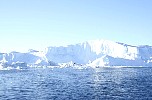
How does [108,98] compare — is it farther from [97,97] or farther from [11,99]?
[11,99]

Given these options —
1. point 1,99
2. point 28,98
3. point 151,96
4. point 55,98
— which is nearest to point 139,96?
point 151,96

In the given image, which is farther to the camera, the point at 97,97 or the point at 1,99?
the point at 97,97

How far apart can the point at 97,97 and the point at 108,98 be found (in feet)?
11.0

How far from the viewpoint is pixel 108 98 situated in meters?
67.6

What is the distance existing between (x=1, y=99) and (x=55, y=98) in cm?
1313

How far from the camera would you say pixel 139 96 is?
2734 inches

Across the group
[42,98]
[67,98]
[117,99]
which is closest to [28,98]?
[42,98]

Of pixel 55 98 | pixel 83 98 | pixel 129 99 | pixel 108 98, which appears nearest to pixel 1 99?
pixel 55 98

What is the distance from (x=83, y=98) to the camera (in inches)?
2665

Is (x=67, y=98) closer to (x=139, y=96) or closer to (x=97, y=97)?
(x=97, y=97)

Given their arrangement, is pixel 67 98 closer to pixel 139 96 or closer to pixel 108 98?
pixel 108 98

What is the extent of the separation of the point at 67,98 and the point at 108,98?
10.3 metres

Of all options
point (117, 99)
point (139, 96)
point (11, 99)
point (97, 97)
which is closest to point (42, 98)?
point (11, 99)

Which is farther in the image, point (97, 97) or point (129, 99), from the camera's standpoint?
point (97, 97)
